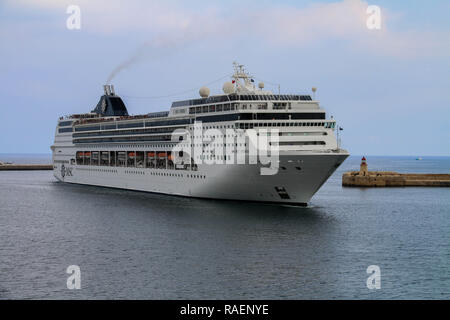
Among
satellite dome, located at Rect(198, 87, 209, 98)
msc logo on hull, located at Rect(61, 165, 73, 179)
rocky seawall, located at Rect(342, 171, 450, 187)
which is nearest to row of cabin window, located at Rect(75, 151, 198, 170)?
msc logo on hull, located at Rect(61, 165, 73, 179)

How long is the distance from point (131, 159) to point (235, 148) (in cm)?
2399

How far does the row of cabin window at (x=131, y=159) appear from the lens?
61.7 metres

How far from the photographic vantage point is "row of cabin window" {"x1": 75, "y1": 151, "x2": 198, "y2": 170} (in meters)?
61.7

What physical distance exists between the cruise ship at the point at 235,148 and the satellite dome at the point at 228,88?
4 centimetres

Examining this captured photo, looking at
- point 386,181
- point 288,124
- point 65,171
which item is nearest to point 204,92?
point 288,124

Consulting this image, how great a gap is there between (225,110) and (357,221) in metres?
14.6

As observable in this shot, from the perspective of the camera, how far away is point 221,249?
115ft

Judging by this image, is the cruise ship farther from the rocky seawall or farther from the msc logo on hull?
the rocky seawall

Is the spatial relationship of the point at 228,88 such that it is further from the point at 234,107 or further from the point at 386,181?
the point at 386,181

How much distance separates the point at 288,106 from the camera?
5094cm

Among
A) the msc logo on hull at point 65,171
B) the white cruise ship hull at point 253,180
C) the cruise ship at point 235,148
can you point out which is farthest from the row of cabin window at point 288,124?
the msc logo on hull at point 65,171

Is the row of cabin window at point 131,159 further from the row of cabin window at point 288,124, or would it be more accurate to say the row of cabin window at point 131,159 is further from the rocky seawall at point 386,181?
the rocky seawall at point 386,181
